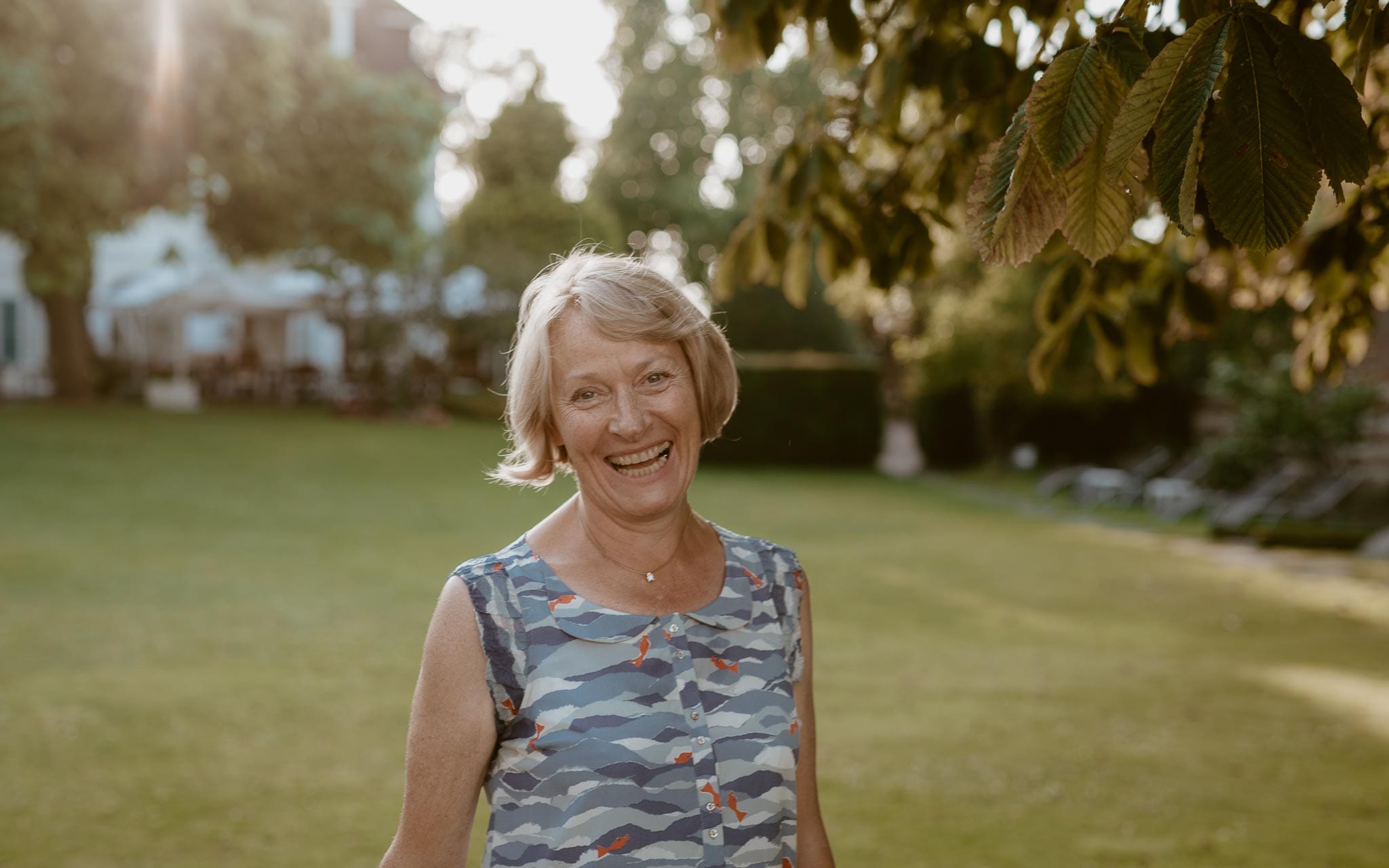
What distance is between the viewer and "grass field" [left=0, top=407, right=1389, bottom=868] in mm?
5680

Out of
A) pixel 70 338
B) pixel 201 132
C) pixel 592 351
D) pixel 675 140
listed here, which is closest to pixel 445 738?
pixel 592 351

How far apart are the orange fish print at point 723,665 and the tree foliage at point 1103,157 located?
35.6 inches

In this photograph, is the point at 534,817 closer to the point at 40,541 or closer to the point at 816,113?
the point at 816,113

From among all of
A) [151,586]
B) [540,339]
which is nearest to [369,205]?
[151,586]

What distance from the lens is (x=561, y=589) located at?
224 cm

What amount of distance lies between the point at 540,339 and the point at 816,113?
2196 millimetres

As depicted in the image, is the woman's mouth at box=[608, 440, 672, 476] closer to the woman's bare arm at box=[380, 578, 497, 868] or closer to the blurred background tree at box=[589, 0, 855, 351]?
the woman's bare arm at box=[380, 578, 497, 868]

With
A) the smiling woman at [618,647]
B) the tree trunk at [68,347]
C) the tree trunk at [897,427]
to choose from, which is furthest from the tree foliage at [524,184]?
the smiling woman at [618,647]

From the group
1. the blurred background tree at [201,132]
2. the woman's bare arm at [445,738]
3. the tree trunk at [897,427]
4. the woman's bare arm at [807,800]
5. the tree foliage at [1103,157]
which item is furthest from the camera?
the tree trunk at [897,427]

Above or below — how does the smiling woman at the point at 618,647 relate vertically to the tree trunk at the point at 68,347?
above

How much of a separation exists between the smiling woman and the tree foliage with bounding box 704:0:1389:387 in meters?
0.77

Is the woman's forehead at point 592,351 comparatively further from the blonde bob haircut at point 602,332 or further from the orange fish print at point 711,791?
the orange fish print at point 711,791

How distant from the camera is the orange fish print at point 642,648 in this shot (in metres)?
2.23

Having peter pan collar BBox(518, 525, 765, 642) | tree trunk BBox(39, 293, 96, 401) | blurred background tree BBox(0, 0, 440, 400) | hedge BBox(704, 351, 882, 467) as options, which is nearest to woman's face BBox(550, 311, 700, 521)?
peter pan collar BBox(518, 525, 765, 642)
